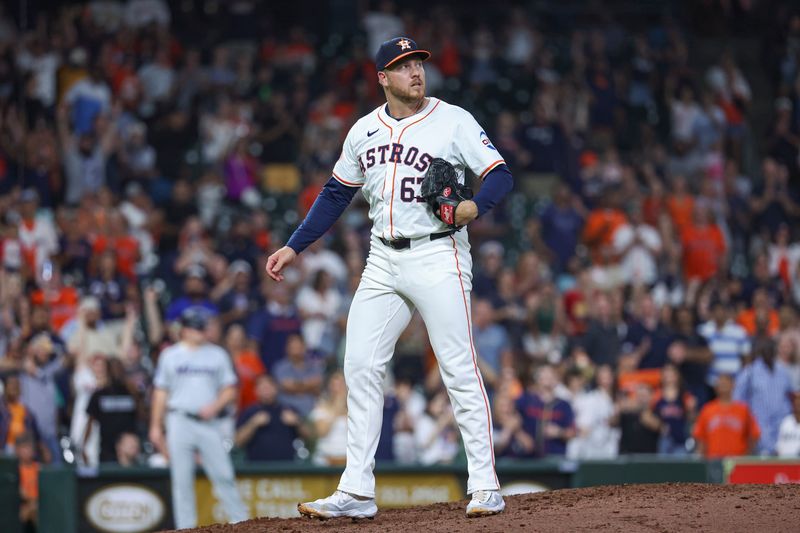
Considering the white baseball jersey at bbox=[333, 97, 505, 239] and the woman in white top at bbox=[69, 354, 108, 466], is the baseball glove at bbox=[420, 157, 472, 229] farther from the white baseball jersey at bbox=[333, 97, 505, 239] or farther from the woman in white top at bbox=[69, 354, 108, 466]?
the woman in white top at bbox=[69, 354, 108, 466]

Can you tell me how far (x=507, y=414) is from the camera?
11.6 meters

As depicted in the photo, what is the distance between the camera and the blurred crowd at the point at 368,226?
11.8m

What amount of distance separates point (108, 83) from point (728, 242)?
302 inches

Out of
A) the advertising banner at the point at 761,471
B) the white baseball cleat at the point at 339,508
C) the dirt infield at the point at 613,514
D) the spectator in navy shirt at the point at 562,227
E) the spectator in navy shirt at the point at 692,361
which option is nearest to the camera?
the dirt infield at the point at 613,514

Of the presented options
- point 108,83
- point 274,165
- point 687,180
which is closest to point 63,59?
point 108,83

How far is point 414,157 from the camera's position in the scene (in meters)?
5.84

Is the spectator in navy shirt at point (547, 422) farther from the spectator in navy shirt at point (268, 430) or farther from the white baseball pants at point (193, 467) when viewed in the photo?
the white baseball pants at point (193, 467)

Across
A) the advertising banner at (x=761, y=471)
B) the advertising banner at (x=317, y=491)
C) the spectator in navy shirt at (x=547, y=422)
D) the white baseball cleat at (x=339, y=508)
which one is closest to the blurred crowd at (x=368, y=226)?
the spectator in navy shirt at (x=547, y=422)

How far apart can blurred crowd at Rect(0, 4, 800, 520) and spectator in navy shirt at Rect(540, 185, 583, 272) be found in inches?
1.0

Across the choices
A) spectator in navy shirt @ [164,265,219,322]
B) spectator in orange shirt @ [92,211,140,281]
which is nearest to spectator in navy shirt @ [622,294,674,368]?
spectator in navy shirt @ [164,265,219,322]

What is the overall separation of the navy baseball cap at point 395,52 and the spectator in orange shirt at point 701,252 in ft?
31.0

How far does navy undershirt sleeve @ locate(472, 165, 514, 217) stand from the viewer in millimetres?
5711

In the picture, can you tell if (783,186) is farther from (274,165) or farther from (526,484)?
(526,484)

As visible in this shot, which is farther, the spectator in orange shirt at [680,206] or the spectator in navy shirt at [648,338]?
the spectator in orange shirt at [680,206]
